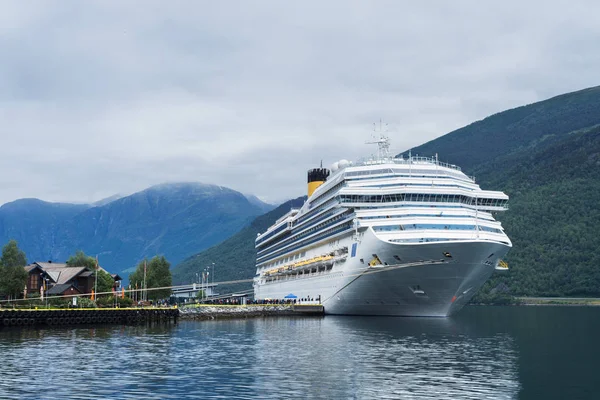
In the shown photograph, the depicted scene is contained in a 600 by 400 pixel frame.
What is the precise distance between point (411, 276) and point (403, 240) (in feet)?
13.4

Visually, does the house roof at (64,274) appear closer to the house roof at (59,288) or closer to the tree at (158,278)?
the house roof at (59,288)

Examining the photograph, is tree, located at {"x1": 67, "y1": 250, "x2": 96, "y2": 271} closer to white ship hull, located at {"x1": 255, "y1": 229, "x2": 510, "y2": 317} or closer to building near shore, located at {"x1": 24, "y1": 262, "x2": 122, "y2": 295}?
building near shore, located at {"x1": 24, "y1": 262, "x2": 122, "y2": 295}

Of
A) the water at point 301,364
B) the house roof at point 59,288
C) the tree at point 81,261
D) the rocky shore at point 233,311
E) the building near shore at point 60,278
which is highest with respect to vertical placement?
the tree at point 81,261

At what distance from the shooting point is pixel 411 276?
7269 cm

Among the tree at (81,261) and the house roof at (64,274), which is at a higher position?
the tree at (81,261)

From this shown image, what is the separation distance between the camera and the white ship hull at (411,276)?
70.1 meters

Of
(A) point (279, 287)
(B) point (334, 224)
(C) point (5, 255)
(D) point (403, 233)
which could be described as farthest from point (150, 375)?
(A) point (279, 287)

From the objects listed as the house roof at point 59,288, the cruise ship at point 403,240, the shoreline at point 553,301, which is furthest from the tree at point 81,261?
the shoreline at point 553,301

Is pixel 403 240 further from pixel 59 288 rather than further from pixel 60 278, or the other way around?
pixel 60 278

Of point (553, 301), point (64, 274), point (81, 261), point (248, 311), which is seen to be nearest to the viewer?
point (248, 311)

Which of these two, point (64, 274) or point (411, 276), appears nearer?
point (411, 276)

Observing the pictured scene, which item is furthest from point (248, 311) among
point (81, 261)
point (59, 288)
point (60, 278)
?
point (81, 261)

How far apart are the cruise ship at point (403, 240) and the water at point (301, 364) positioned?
7.56 metres

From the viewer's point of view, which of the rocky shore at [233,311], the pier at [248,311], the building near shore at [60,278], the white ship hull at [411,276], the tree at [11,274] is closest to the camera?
the white ship hull at [411,276]
